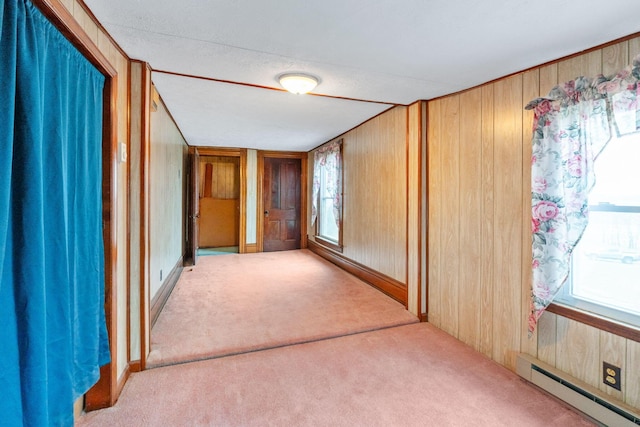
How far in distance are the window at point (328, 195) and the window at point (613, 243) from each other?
3319mm

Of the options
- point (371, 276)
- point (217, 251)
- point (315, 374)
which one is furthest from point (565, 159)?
point (217, 251)

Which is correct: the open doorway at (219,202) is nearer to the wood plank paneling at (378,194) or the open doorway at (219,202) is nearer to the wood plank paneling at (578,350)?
the wood plank paneling at (378,194)

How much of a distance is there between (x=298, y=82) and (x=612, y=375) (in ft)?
8.94

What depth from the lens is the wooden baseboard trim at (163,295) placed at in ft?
9.12

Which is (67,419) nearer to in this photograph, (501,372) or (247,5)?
(247,5)

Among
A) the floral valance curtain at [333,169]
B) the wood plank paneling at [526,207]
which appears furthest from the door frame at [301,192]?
the wood plank paneling at [526,207]

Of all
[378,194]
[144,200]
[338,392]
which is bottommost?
[338,392]

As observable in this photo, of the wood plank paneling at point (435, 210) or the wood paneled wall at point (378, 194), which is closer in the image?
the wood plank paneling at point (435, 210)

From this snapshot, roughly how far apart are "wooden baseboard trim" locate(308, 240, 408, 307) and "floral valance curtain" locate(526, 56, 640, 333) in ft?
4.80

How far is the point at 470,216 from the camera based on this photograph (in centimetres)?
251

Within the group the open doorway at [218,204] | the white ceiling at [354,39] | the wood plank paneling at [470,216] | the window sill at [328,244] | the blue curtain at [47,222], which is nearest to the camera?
the blue curtain at [47,222]

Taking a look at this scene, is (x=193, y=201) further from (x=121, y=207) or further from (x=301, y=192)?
(x=121, y=207)

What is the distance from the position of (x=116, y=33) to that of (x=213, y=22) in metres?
0.62

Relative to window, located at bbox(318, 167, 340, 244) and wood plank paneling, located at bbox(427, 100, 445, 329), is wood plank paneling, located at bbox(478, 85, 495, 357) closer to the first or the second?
wood plank paneling, located at bbox(427, 100, 445, 329)
